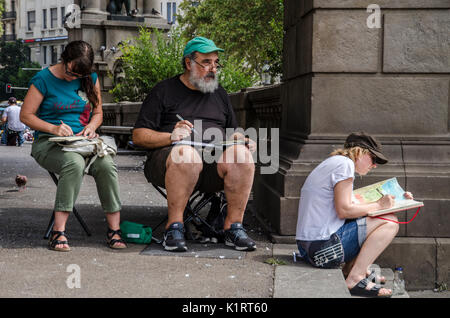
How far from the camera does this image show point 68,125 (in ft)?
17.0

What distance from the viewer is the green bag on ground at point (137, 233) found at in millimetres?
5016

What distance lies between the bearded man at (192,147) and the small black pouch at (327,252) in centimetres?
61

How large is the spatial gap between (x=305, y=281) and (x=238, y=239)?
0.93m

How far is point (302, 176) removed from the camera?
5.21 m

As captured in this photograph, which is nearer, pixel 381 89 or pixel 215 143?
pixel 215 143

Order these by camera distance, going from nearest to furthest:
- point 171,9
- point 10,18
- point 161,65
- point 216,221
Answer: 1. point 216,221
2. point 161,65
3. point 171,9
4. point 10,18

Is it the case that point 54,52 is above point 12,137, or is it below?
above

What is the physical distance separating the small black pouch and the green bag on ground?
1322 millimetres

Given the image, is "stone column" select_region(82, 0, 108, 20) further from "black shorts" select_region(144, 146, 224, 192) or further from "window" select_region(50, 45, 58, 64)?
"window" select_region(50, 45, 58, 64)

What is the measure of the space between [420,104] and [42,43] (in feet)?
263

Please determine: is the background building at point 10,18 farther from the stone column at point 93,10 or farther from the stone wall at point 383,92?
the stone wall at point 383,92

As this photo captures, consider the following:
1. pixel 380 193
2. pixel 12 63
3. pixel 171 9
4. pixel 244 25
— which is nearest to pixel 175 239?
pixel 380 193

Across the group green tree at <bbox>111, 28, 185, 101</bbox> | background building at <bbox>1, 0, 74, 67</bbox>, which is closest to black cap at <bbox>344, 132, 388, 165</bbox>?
green tree at <bbox>111, 28, 185, 101</bbox>

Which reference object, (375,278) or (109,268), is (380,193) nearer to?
(375,278)
